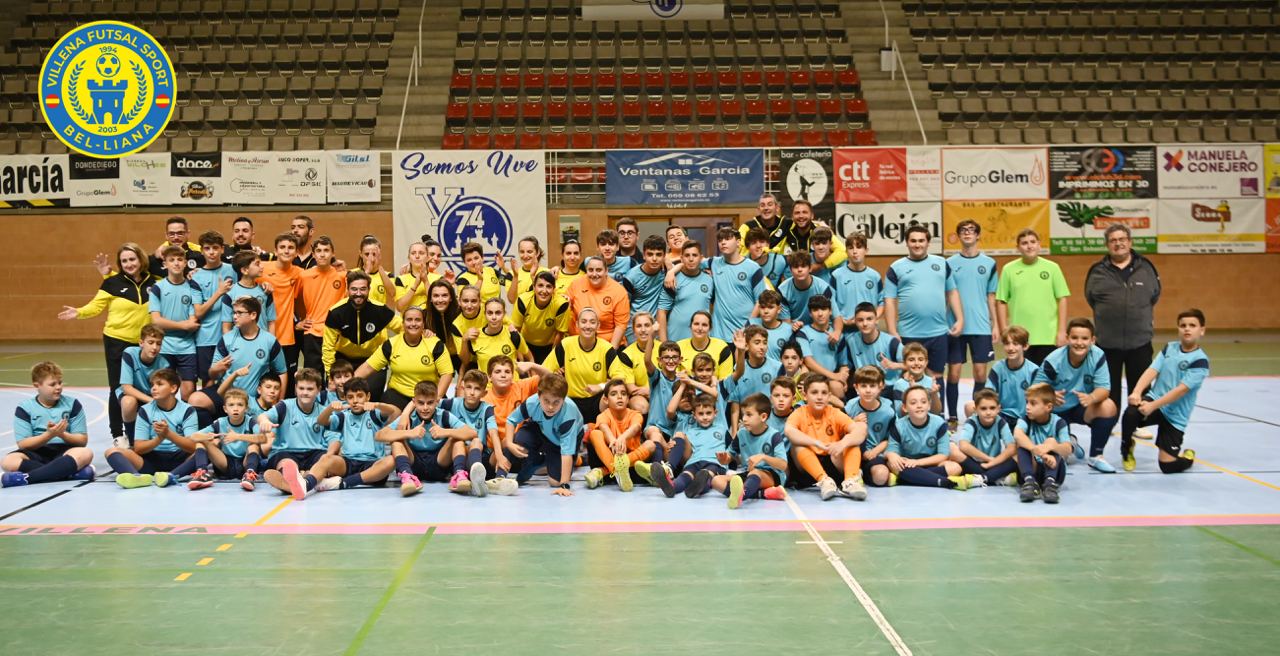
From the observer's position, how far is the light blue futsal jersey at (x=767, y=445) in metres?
7.84

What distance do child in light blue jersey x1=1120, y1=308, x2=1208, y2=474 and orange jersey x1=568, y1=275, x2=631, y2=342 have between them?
4360mm

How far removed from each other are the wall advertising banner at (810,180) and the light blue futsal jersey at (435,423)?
13745 mm

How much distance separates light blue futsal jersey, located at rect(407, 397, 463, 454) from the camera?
26.8 ft

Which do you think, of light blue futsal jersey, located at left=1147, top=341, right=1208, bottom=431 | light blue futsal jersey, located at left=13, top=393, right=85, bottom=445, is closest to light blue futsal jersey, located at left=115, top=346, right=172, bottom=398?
light blue futsal jersey, located at left=13, top=393, right=85, bottom=445

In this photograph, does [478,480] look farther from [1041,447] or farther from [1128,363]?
[1128,363]

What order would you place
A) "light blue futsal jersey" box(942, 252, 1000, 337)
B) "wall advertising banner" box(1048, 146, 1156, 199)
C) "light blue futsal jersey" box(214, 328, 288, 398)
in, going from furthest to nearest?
"wall advertising banner" box(1048, 146, 1156, 199), "light blue futsal jersey" box(942, 252, 1000, 337), "light blue futsal jersey" box(214, 328, 288, 398)

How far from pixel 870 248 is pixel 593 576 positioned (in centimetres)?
1612

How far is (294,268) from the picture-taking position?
9.88m

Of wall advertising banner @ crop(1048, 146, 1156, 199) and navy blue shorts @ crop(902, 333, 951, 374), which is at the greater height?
wall advertising banner @ crop(1048, 146, 1156, 199)

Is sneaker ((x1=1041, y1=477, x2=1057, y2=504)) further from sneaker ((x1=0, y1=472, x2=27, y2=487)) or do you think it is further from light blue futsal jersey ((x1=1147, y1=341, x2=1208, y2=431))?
sneaker ((x1=0, y1=472, x2=27, y2=487))

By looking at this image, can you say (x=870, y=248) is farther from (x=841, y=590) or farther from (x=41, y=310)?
(x=41, y=310)

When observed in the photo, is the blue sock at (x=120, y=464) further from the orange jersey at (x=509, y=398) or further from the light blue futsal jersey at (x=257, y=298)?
the orange jersey at (x=509, y=398)

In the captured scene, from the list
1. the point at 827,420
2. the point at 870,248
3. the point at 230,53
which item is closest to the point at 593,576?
the point at 827,420

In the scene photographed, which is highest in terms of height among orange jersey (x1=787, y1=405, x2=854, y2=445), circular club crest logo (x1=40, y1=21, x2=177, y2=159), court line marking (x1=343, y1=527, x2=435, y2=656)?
circular club crest logo (x1=40, y1=21, x2=177, y2=159)
